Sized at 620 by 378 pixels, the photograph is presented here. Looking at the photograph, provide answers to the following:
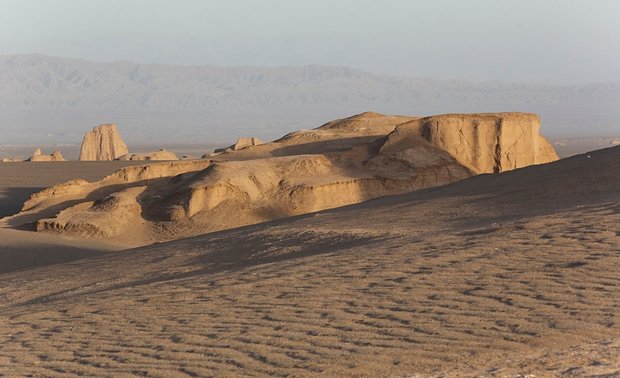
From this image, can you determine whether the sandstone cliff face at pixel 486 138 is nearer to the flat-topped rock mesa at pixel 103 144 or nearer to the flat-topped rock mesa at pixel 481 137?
the flat-topped rock mesa at pixel 481 137

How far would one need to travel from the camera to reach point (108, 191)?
28031 millimetres

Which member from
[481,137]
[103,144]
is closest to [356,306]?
[481,137]

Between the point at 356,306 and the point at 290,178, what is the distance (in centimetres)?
1706

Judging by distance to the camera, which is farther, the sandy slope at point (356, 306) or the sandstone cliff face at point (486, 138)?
the sandstone cliff face at point (486, 138)

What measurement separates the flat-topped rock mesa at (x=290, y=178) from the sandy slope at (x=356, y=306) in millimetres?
8738

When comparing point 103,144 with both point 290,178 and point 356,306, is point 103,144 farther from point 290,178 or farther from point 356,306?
point 356,306

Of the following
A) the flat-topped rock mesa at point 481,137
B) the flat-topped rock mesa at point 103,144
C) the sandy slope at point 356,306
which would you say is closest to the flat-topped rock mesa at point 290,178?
the flat-topped rock mesa at point 481,137

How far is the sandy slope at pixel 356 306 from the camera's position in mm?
7293

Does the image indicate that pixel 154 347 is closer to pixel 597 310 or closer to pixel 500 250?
pixel 597 310

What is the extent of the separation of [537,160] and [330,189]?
25.6ft

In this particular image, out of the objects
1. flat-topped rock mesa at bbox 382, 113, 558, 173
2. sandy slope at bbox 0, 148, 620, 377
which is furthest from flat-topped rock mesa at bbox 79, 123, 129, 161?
sandy slope at bbox 0, 148, 620, 377

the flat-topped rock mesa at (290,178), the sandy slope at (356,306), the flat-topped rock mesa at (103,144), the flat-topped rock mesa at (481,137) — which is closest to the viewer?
the sandy slope at (356,306)

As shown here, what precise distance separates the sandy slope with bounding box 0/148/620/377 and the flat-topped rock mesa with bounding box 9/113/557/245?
8.74m

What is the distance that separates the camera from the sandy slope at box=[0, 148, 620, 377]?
7293 millimetres
